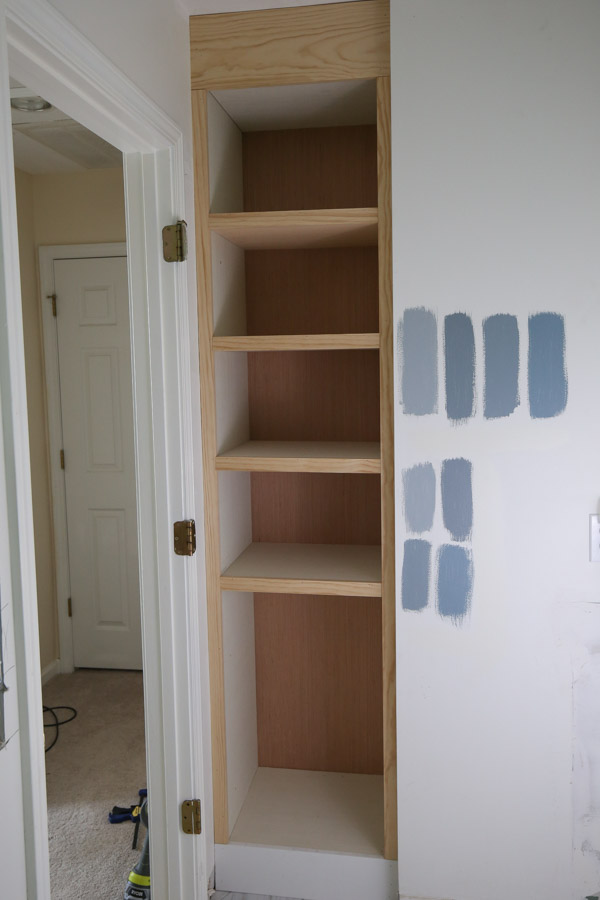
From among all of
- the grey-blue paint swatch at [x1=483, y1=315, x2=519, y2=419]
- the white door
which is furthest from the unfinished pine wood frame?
the white door

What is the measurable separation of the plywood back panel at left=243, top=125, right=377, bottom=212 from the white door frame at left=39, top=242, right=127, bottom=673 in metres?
1.42

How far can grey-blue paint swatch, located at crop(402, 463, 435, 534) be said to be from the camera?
6.52 ft

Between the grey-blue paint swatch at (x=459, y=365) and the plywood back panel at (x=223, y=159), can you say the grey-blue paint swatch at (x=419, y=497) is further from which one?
the plywood back panel at (x=223, y=159)

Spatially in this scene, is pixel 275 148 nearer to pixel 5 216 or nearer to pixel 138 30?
pixel 138 30

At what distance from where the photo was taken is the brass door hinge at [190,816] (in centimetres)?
205

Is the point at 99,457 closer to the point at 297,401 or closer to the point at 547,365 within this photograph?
the point at 297,401

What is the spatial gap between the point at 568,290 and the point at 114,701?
2857mm

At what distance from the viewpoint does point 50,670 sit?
3.92 meters

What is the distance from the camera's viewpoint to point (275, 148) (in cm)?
249

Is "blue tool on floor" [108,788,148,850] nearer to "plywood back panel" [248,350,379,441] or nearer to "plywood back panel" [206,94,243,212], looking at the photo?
"plywood back panel" [248,350,379,441]

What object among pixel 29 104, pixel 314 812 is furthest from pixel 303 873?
pixel 29 104

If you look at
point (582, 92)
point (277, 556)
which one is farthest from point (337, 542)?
point (582, 92)

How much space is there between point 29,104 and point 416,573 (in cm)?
216

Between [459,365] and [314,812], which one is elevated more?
[459,365]
